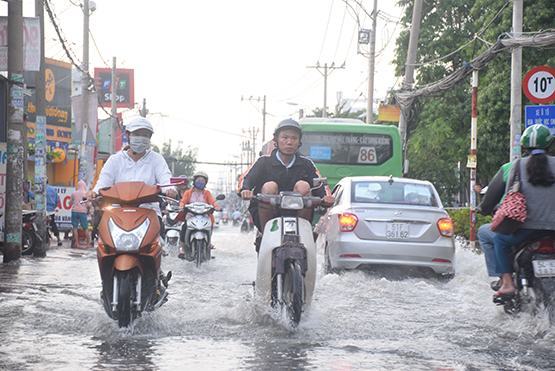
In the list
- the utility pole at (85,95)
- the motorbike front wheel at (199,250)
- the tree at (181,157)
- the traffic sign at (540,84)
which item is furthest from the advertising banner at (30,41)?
the tree at (181,157)

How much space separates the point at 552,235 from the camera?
736 centimetres

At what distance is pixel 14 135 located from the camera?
14.9 metres

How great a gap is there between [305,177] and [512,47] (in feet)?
Result: 37.6

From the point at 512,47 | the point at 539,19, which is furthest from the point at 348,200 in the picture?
the point at 539,19

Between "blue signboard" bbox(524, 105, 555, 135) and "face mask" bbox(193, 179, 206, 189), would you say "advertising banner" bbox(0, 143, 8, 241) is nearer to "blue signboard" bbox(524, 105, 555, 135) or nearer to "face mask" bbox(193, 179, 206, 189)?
"face mask" bbox(193, 179, 206, 189)

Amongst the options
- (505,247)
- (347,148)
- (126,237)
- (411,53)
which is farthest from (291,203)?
(411,53)

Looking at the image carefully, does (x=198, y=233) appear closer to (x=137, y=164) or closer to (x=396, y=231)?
(x=396, y=231)

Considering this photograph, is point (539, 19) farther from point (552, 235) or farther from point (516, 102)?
point (552, 235)

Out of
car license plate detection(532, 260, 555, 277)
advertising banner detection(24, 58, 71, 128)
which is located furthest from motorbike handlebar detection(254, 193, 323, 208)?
advertising banner detection(24, 58, 71, 128)

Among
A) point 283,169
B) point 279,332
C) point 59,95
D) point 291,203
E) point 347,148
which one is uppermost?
point 59,95

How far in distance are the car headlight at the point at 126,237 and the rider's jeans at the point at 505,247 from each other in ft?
9.20

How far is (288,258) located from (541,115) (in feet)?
29.0

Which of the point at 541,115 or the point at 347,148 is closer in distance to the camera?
the point at 541,115

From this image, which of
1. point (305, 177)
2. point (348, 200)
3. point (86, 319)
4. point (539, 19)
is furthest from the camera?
point (539, 19)
